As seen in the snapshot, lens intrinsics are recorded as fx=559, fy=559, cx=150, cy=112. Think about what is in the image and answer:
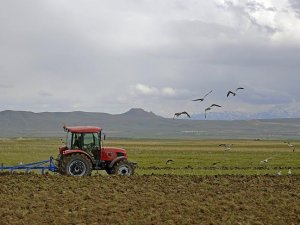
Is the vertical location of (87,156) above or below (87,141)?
below

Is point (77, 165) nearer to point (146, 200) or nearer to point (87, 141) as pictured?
point (87, 141)

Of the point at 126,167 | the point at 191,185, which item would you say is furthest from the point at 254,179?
the point at 126,167

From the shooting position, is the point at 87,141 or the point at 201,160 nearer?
the point at 87,141

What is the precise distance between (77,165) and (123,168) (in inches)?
83.2

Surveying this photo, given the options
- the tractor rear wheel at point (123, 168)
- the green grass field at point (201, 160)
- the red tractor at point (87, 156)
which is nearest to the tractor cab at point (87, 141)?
the red tractor at point (87, 156)

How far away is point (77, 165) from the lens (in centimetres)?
2381

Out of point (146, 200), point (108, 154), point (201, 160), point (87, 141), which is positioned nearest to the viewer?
point (146, 200)

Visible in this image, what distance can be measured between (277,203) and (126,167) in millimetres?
8876

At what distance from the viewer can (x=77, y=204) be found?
16891 mm

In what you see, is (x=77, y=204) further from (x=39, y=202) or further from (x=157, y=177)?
(x=157, y=177)

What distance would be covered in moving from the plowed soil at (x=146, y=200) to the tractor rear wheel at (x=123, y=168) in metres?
0.97

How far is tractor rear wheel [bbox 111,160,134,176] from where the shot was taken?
24.5m

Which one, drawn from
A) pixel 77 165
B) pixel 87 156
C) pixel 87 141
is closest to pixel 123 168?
pixel 87 156

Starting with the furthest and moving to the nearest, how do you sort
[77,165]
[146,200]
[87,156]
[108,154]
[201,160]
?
[201,160]
[108,154]
[87,156]
[77,165]
[146,200]
